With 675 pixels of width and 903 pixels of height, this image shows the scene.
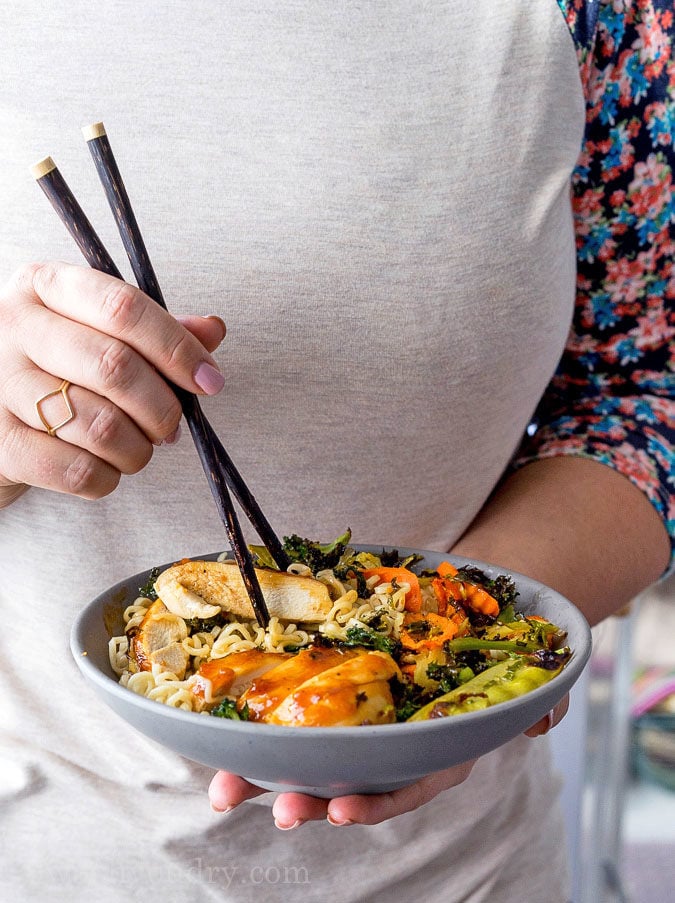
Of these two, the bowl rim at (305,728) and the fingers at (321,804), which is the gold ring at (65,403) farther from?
the fingers at (321,804)

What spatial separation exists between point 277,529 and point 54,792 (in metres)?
0.51

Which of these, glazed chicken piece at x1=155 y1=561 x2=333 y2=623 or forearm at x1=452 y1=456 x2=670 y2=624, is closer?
glazed chicken piece at x1=155 y1=561 x2=333 y2=623

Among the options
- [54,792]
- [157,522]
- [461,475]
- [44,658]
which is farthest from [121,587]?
[461,475]

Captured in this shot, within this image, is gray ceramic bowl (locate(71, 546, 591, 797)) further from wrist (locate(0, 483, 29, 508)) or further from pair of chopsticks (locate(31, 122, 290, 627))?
wrist (locate(0, 483, 29, 508))

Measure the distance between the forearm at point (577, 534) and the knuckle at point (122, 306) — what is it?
0.74 meters

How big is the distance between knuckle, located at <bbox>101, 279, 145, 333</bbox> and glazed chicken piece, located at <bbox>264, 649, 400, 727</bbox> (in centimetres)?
39

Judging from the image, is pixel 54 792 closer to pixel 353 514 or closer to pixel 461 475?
pixel 353 514

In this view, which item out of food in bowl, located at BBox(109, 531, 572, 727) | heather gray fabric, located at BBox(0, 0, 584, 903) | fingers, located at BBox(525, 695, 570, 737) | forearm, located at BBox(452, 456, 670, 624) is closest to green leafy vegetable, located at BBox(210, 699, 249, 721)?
food in bowl, located at BBox(109, 531, 572, 727)

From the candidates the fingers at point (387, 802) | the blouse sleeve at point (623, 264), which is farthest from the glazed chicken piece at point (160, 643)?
the blouse sleeve at point (623, 264)

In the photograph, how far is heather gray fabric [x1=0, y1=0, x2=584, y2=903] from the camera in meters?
1.23

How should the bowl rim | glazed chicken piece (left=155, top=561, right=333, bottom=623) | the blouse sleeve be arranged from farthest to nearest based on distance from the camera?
1. the blouse sleeve
2. glazed chicken piece (left=155, top=561, right=333, bottom=623)
3. the bowl rim

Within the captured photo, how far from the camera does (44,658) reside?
1.34 m

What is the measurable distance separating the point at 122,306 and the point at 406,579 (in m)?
0.45

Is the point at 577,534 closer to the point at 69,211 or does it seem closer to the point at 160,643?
the point at 160,643
